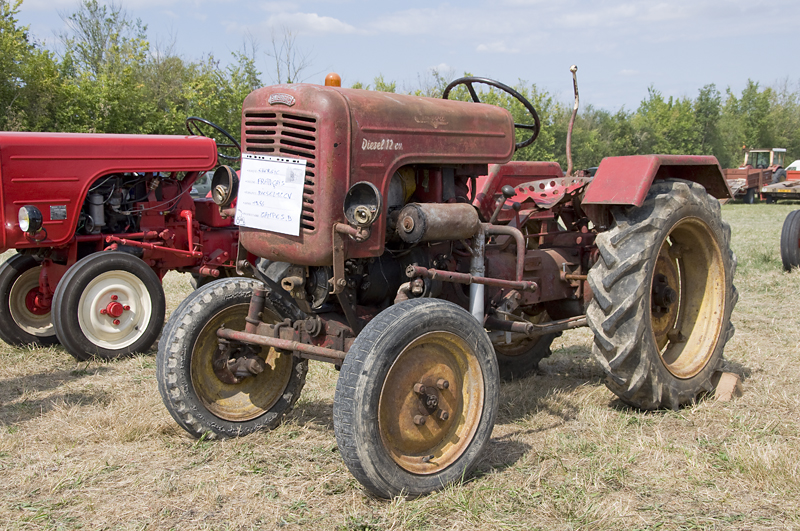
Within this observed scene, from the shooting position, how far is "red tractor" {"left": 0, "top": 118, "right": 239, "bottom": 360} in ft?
18.0

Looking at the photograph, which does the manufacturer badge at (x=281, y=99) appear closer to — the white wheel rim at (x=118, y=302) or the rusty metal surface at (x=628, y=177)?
the rusty metal surface at (x=628, y=177)

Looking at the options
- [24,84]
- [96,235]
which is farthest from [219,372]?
[24,84]

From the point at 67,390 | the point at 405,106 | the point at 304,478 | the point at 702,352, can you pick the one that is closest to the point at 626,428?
the point at 702,352

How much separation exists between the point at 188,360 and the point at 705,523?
2.37 metres

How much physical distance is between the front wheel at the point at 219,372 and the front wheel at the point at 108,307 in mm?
2276

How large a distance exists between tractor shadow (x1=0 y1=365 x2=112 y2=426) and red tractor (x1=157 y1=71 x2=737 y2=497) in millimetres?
1257

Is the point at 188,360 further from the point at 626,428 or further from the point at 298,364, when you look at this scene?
the point at 626,428

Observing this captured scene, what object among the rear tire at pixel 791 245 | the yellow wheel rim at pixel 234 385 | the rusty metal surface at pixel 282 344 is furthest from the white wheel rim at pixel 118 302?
the rear tire at pixel 791 245

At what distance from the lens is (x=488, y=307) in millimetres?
3738

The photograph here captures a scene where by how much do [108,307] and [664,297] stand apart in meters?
4.07

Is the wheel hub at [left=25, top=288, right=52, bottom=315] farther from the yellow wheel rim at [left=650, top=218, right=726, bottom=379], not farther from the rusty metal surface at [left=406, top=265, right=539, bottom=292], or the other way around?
the yellow wheel rim at [left=650, top=218, right=726, bottom=379]

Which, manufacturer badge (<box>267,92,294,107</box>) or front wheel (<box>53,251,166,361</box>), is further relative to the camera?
front wheel (<box>53,251,166,361</box>)

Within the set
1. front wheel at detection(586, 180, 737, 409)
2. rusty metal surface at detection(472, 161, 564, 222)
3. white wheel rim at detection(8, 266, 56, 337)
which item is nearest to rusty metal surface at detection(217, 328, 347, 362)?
rusty metal surface at detection(472, 161, 564, 222)

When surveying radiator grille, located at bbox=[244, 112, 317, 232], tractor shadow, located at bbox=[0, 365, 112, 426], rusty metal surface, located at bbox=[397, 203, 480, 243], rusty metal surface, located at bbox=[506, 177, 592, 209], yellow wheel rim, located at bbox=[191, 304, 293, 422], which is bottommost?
tractor shadow, located at bbox=[0, 365, 112, 426]
